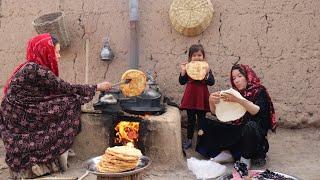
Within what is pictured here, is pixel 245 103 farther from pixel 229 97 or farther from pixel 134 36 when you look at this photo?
pixel 134 36

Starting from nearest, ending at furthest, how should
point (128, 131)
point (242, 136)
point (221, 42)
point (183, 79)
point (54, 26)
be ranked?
1. point (242, 136)
2. point (128, 131)
3. point (183, 79)
4. point (54, 26)
5. point (221, 42)

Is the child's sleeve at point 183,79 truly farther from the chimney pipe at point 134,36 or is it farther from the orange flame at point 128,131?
the orange flame at point 128,131

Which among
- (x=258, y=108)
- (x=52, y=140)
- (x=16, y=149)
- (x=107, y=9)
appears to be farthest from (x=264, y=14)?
(x=16, y=149)

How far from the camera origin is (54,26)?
5730mm

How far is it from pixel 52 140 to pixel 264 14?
3.02 metres

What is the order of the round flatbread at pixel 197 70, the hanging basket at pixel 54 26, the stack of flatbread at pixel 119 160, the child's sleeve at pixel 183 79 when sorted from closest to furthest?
the stack of flatbread at pixel 119 160
the round flatbread at pixel 197 70
the child's sleeve at pixel 183 79
the hanging basket at pixel 54 26

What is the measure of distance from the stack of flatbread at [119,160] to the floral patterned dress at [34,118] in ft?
4.18

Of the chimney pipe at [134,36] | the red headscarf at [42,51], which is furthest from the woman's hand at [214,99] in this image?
the red headscarf at [42,51]

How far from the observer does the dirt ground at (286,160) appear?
4.80 metres

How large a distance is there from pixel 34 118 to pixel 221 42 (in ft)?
8.38

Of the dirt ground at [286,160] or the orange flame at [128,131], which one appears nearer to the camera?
the dirt ground at [286,160]

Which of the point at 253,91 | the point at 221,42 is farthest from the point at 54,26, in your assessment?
the point at 253,91

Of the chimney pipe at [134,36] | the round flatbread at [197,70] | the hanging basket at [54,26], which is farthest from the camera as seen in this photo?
the chimney pipe at [134,36]

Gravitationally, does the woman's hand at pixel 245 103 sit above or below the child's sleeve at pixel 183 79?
below
